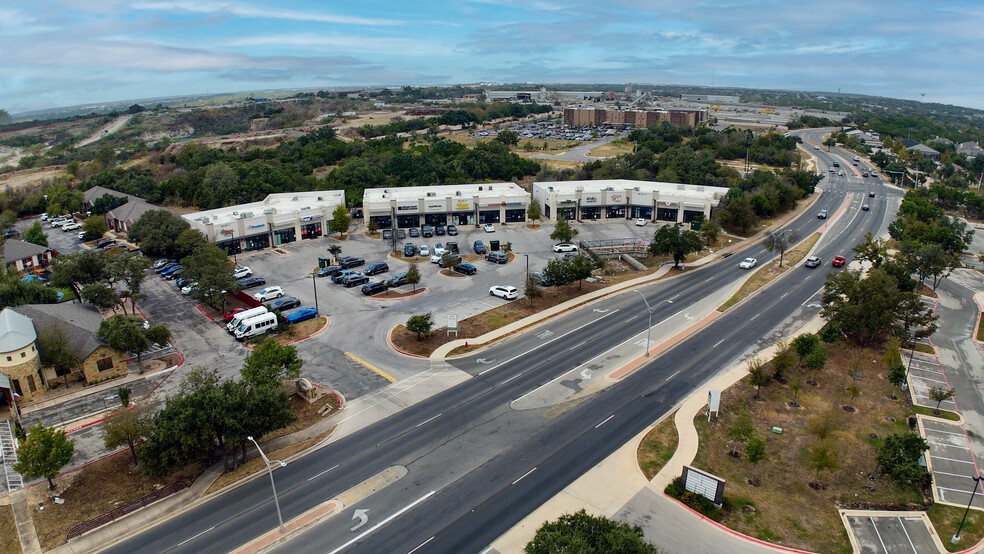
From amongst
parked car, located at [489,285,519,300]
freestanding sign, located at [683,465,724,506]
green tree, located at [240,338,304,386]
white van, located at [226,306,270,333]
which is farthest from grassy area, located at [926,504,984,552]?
white van, located at [226,306,270,333]

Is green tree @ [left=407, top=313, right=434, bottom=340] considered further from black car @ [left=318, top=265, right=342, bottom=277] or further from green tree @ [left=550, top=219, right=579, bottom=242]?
green tree @ [left=550, top=219, right=579, bottom=242]

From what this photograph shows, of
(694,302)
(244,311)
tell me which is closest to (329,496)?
(244,311)

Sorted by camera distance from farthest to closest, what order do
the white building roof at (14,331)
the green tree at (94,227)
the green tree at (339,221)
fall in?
the green tree at (94,227), the green tree at (339,221), the white building roof at (14,331)

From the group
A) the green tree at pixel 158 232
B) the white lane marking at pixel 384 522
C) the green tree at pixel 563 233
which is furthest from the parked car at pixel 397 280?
the white lane marking at pixel 384 522

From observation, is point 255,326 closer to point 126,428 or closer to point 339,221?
point 126,428

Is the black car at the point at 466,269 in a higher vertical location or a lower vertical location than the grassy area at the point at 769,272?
higher

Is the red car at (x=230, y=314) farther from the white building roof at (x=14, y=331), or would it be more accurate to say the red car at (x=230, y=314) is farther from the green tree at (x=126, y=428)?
the green tree at (x=126, y=428)
